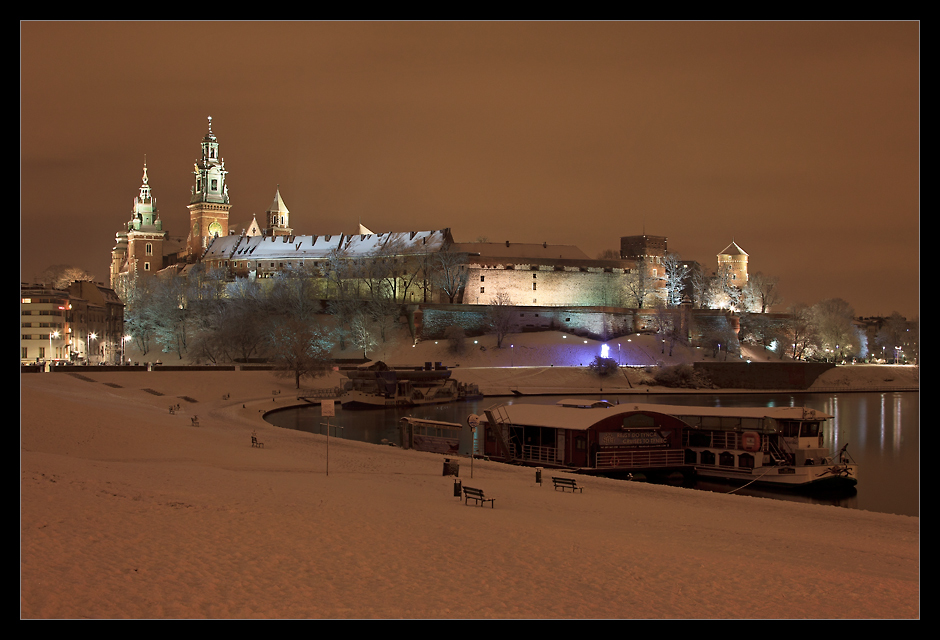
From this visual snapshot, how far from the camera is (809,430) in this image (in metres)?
29.9

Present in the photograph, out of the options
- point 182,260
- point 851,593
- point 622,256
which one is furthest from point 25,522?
point 182,260

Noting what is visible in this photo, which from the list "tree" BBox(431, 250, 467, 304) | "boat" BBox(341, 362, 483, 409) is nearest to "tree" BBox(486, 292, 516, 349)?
"tree" BBox(431, 250, 467, 304)

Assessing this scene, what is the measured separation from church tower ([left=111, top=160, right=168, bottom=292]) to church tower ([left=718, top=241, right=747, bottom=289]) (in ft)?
259

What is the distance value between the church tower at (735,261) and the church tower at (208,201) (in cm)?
6975

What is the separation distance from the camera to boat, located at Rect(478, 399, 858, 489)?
2894 cm

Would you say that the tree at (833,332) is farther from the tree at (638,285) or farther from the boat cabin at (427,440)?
the boat cabin at (427,440)

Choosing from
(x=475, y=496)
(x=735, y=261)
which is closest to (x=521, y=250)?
(x=735, y=261)

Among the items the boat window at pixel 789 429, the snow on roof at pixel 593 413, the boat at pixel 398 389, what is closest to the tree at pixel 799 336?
the boat at pixel 398 389

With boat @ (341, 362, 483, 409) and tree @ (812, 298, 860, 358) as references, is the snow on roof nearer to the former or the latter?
boat @ (341, 362, 483, 409)

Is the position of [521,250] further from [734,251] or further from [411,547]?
[411,547]

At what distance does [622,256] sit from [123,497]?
3702 inches

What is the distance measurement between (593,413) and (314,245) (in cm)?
7722

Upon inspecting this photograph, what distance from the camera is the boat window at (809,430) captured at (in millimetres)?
29688

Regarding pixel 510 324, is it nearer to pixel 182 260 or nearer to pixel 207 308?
pixel 207 308
